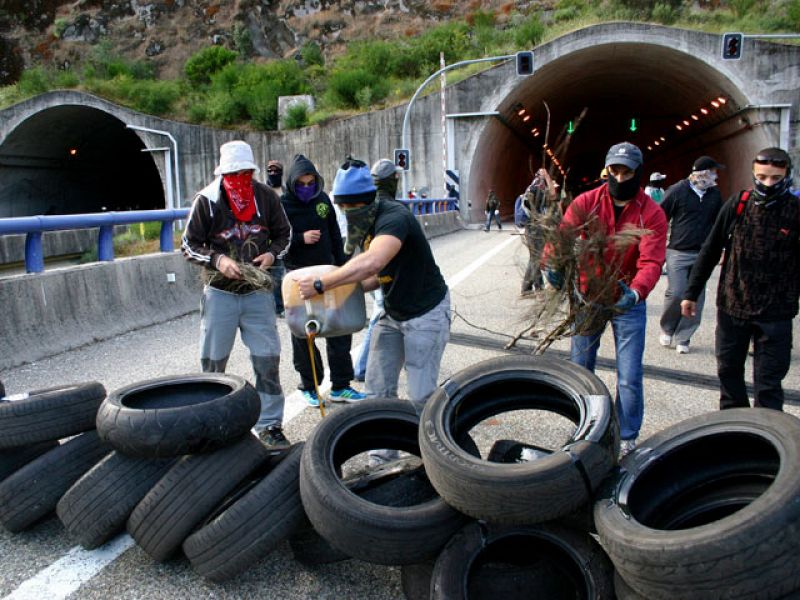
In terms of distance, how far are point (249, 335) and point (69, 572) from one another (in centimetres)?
214

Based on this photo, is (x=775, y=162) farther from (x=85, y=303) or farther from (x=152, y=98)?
(x=152, y=98)

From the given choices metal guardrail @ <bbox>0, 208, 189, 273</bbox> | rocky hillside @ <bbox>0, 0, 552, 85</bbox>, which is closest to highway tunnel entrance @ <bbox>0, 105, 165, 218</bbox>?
rocky hillside @ <bbox>0, 0, 552, 85</bbox>

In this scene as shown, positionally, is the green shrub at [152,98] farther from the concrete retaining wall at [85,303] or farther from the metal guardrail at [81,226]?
the concrete retaining wall at [85,303]

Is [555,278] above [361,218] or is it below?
below

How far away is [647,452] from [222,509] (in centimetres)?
198

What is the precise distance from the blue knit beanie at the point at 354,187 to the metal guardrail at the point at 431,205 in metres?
19.9

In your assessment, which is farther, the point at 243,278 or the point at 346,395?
the point at 346,395

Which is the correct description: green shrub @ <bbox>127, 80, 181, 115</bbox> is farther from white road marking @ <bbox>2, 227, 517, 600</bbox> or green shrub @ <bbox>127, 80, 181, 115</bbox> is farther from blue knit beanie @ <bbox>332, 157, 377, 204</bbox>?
white road marking @ <bbox>2, 227, 517, 600</bbox>

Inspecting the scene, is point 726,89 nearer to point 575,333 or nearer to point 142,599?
point 575,333

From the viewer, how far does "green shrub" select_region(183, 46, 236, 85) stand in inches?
2133

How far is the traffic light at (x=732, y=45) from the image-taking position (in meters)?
24.7

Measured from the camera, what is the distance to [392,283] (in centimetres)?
441

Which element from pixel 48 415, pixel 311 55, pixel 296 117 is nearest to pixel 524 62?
pixel 296 117

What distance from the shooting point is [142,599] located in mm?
3080
